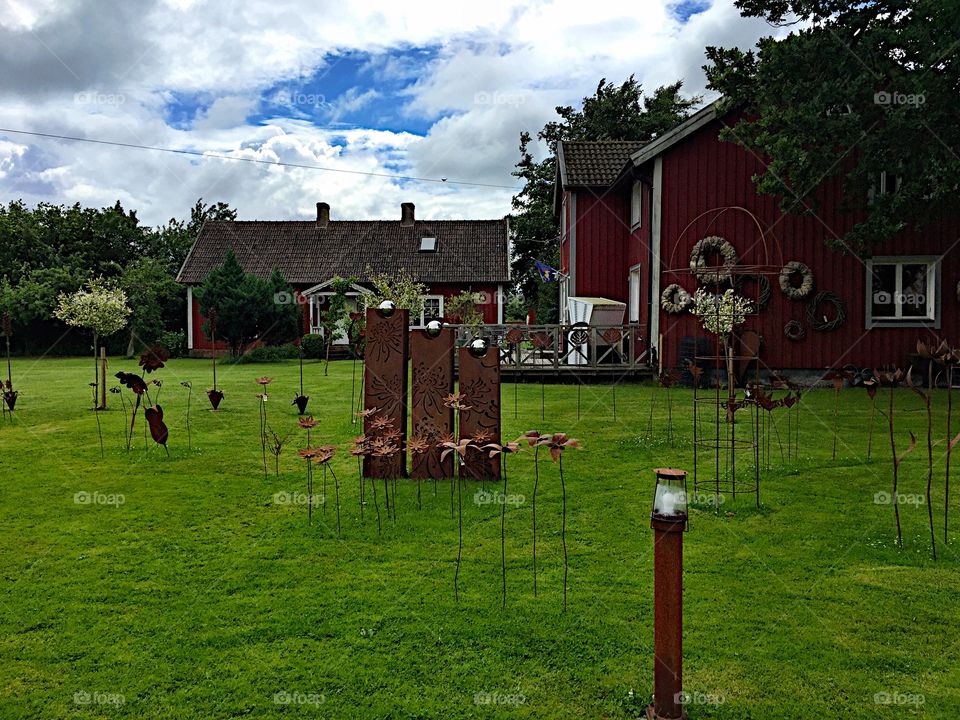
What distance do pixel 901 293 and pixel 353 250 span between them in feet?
75.3

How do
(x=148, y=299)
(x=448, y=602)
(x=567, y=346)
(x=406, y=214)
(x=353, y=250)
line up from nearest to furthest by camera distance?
1. (x=448, y=602)
2. (x=567, y=346)
3. (x=148, y=299)
4. (x=353, y=250)
5. (x=406, y=214)

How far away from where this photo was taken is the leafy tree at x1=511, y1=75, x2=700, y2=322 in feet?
103

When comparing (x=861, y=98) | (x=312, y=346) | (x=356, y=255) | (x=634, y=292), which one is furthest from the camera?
(x=356, y=255)

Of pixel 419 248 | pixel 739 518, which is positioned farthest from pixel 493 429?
pixel 419 248

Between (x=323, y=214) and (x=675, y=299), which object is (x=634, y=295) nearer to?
(x=675, y=299)

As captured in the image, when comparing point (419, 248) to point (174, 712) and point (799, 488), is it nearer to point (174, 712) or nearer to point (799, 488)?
point (799, 488)

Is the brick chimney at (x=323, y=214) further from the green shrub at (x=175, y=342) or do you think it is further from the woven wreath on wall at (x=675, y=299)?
the woven wreath on wall at (x=675, y=299)

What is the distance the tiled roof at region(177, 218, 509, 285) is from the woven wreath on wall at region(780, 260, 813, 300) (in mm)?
16470

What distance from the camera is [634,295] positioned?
63.1 feet

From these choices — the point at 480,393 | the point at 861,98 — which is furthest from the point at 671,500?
the point at 861,98

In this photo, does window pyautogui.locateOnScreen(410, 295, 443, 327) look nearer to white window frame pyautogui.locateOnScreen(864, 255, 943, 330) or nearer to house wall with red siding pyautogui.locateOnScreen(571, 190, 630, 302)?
house wall with red siding pyautogui.locateOnScreen(571, 190, 630, 302)

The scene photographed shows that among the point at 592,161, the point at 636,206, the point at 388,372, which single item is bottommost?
the point at 388,372

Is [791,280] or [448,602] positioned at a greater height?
[791,280]

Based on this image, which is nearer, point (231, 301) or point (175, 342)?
point (231, 301)
